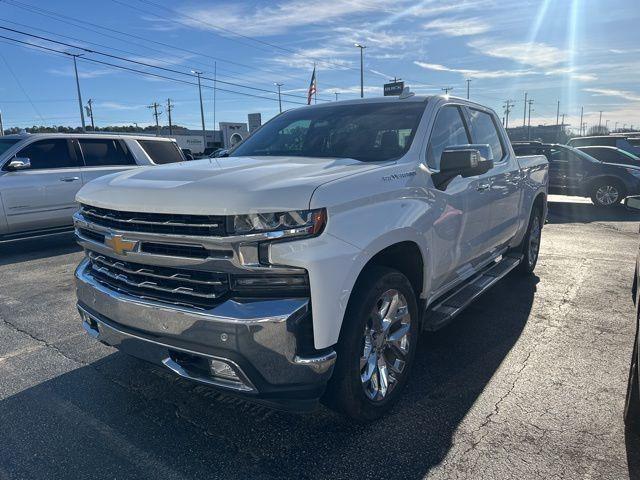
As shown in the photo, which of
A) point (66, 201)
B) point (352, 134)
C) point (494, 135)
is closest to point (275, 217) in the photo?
point (352, 134)

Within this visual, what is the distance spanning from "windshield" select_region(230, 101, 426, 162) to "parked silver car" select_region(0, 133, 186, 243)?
5.17 metres

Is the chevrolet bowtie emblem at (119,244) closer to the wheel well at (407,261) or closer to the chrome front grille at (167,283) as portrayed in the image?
the chrome front grille at (167,283)

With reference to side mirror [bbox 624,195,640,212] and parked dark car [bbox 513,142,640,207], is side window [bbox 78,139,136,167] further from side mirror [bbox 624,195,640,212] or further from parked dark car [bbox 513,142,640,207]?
parked dark car [bbox 513,142,640,207]

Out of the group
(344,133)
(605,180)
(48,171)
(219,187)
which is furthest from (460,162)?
(605,180)

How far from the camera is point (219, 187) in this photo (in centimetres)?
240

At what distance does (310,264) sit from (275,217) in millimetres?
→ 280

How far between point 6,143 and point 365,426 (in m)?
8.00

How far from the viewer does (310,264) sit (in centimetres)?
226

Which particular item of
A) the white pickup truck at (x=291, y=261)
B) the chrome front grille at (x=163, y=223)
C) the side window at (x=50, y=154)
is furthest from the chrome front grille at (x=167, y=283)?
the side window at (x=50, y=154)

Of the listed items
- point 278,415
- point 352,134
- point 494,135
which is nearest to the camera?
point 278,415

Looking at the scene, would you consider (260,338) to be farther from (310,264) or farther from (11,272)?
(11,272)

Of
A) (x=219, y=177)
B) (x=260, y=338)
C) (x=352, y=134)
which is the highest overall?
(x=352, y=134)

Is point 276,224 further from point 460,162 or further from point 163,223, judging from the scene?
point 460,162

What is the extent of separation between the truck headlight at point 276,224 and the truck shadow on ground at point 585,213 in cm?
1019
